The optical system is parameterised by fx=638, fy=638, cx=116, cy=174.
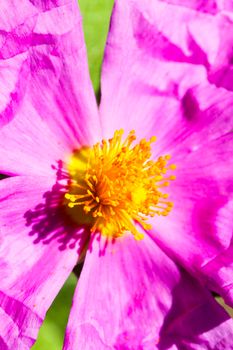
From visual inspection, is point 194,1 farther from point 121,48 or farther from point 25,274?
point 25,274

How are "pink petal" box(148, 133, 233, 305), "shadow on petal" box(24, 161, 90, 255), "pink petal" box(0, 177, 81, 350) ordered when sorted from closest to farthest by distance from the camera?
"pink petal" box(0, 177, 81, 350), "shadow on petal" box(24, 161, 90, 255), "pink petal" box(148, 133, 233, 305)

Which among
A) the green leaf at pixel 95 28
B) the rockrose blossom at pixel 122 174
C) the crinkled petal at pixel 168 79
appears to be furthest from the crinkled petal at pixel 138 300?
the green leaf at pixel 95 28

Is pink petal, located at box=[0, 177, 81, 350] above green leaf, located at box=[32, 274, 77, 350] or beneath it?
above

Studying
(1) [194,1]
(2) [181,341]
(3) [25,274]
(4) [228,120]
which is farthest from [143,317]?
(1) [194,1]

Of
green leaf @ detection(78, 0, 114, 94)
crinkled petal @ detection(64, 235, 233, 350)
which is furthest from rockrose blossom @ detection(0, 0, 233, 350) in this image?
green leaf @ detection(78, 0, 114, 94)

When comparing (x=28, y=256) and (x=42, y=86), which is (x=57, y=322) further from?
(x=42, y=86)

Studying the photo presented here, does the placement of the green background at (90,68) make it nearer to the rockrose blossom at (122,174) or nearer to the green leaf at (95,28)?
the green leaf at (95,28)

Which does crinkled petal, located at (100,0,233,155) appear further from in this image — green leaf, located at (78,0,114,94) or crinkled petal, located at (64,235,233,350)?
crinkled petal, located at (64,235,233,350)
